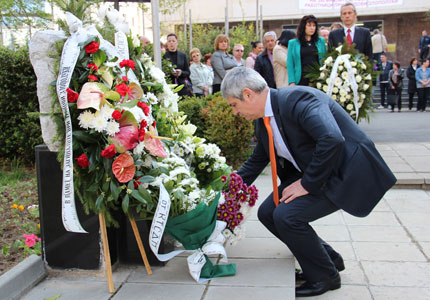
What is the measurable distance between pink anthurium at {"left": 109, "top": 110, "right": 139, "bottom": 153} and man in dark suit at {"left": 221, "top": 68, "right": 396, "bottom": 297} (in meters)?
0.63

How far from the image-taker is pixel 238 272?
3.34 metres

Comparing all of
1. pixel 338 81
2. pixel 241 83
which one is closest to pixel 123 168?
pixel 241 83

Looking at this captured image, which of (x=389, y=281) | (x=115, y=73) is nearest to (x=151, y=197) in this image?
(x=115, y=73)

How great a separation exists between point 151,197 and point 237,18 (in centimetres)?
2325

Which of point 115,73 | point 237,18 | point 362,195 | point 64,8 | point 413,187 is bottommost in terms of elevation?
point 413,187

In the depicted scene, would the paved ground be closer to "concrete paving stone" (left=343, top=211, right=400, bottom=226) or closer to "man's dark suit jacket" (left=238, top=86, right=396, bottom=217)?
"concrete paving stone" (left=343, top=211, right=400, bottom=226)

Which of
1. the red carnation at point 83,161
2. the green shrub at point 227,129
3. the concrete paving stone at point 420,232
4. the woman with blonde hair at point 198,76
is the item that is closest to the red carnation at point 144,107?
the red carnation at point 83,161

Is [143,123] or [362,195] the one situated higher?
[143,123]

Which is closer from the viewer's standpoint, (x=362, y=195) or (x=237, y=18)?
(x=362, y=195)

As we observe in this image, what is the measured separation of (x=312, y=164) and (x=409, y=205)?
2.88 meters

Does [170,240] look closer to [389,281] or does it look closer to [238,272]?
[238,272]

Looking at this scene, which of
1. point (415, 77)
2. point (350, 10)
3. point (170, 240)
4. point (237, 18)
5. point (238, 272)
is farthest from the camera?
point (237, 18)

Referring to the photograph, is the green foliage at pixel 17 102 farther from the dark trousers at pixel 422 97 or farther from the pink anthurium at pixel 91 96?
the dark trousers at pixel 422 97

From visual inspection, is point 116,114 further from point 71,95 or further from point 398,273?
point 398,273
